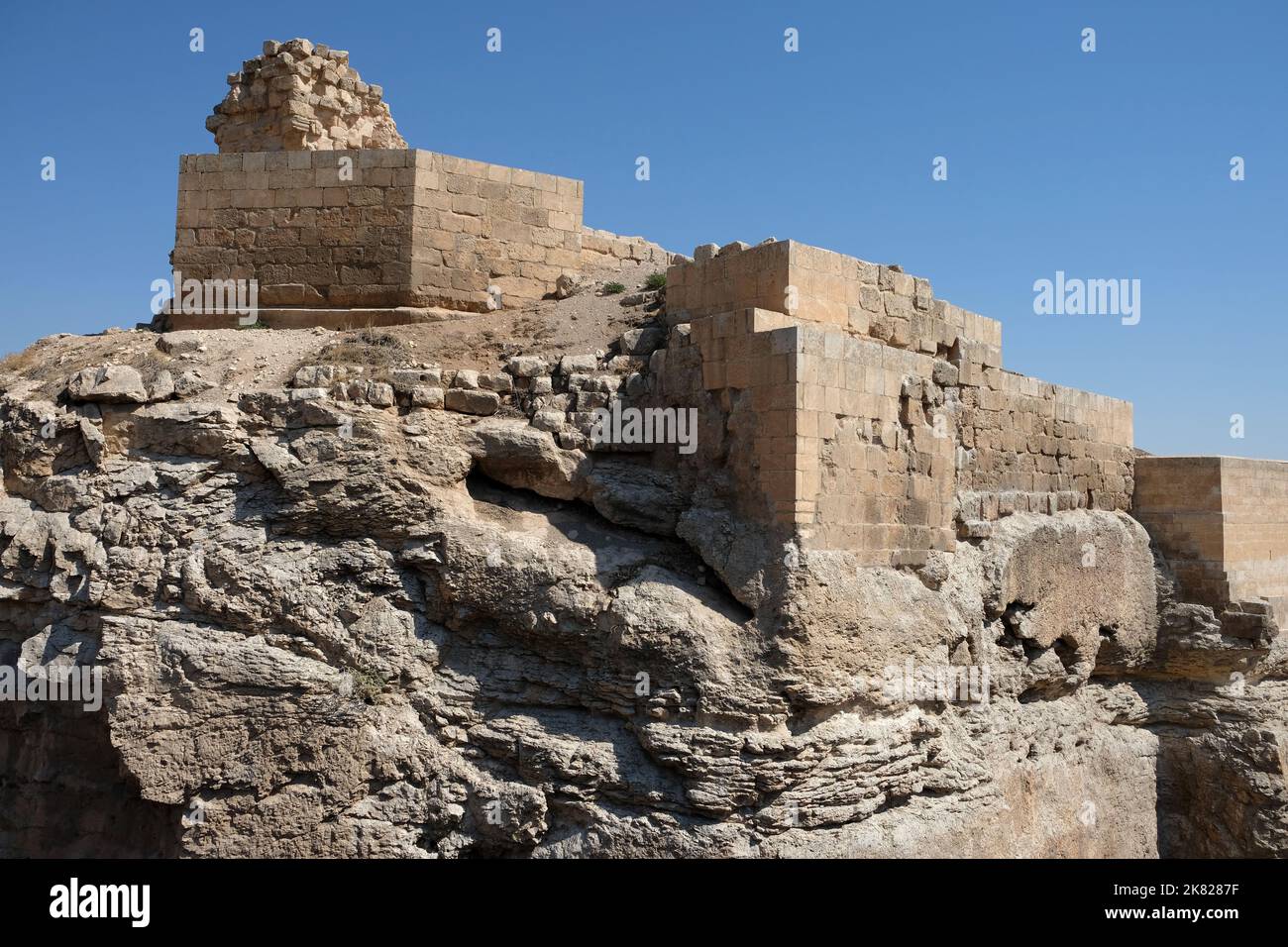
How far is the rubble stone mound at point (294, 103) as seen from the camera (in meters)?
11.9

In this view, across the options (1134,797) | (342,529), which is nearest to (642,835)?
(342,529)

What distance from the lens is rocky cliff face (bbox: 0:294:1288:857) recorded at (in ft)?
21.8

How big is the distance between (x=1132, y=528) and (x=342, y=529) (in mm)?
8160

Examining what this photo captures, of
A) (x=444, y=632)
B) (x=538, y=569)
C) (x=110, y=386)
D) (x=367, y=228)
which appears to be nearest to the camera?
(x=538, y=569)

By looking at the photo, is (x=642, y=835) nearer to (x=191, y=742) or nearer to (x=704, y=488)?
(x=704, y=488)

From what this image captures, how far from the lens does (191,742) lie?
6664 millimetres

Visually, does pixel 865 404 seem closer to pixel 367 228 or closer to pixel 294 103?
pixel 367 228

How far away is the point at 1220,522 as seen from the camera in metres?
10.7

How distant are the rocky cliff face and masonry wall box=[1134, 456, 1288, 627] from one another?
3.73 metres

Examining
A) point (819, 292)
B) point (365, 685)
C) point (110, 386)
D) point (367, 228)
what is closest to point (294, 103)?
point (367, 228)

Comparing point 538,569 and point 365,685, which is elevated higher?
point 538,569

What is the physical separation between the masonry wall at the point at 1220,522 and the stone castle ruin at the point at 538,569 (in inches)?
91.1

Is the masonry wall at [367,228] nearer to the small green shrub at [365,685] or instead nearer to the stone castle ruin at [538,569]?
the stone castle ruin at [538,569]

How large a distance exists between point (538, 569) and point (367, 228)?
421cm
